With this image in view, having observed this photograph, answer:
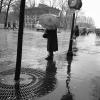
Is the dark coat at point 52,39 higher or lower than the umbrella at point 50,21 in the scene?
lower

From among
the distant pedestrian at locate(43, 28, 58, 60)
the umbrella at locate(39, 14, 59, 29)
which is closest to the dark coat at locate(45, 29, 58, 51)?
the distant pedestrian at locate(43, 28, 58, 60)

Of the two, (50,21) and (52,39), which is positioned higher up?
(50,21)

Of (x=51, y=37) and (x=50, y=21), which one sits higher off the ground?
(x=50, y=21)

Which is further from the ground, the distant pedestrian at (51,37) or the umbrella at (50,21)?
the umbrella at (50,21)

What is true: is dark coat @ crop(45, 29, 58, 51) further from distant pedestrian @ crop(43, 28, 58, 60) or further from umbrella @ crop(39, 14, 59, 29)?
umbrella @ crop(39, 14, 59, 29)

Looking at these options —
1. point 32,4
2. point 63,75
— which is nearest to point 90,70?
point 63,75

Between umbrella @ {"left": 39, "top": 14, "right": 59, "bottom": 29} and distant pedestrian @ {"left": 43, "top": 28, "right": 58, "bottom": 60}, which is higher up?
umbrella @ {"left": 39, "top": 14, "right": 59, "bottom": 29}

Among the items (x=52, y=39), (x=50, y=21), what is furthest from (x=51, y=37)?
(x=50, y=21)

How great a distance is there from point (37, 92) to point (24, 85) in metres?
0.57

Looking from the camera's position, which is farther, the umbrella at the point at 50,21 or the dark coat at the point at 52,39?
the dark coat at the point at 52,39

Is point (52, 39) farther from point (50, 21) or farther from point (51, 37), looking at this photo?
point (50, 21)

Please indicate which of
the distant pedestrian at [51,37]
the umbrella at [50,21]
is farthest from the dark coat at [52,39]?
the umbrella at [50,21]

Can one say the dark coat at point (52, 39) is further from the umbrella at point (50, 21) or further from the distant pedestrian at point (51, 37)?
the umbrella at point (50, 21)

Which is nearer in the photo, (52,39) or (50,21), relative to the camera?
(50,21)
